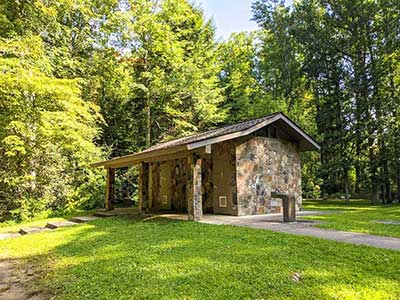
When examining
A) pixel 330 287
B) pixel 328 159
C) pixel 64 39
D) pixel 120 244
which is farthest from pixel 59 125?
pixel 328 159

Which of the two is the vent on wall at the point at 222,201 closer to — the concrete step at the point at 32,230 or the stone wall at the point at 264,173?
the stone wall at the point at 264,173

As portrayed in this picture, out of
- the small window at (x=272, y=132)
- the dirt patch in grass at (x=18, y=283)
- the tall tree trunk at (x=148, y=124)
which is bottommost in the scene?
the dirt patch in grass at (x=18, y=283)

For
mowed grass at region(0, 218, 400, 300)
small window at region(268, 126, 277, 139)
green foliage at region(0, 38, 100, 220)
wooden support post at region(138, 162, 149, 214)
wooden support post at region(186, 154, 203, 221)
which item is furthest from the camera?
wooden support post at region(138, 162, 149, 214)

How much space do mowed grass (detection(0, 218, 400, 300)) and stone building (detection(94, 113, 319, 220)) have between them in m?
3.28

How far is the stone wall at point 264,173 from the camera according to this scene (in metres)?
10.4

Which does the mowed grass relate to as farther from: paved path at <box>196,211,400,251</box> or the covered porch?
the covered porch

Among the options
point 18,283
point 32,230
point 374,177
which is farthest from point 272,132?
point 374,177

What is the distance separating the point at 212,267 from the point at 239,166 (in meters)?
6.23

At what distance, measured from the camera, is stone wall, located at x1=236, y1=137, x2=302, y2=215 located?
1038cm

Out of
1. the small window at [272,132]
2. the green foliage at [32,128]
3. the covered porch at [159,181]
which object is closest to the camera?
the green foliage at [32,128]

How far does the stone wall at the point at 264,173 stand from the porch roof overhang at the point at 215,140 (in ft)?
1.93

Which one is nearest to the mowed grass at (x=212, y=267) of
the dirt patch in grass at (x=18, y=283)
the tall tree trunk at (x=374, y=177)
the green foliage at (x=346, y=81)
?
the dirt patch in grass at (x=18, y=283)

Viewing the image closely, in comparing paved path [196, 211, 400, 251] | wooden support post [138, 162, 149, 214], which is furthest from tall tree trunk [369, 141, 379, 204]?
wooden support post [138, 162, 149, 214]

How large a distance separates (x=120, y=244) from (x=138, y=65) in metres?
14.9
